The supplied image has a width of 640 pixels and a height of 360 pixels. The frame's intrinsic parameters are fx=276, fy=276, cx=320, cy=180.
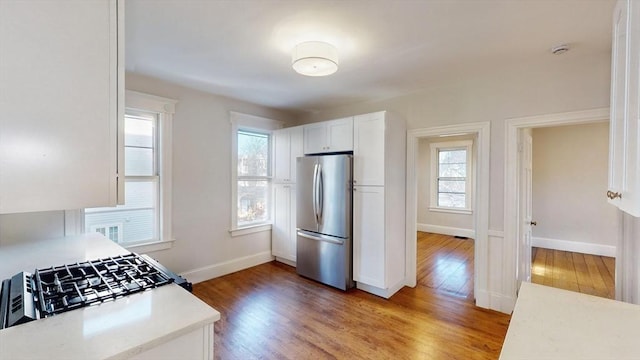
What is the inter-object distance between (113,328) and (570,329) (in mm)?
1674

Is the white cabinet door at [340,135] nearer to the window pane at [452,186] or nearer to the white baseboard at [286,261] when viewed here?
the white baseboard at [286,261]

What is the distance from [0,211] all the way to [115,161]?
0.32 m

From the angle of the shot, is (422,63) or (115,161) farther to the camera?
(422,63)

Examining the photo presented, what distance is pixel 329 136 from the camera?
139 inches

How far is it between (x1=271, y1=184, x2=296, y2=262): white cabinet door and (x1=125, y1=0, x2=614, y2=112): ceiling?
1686mm

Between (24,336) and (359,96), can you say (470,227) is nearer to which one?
(359,96)

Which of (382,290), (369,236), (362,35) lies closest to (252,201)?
(369,236)

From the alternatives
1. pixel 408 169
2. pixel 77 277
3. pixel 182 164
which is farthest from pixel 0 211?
pixel 408 169

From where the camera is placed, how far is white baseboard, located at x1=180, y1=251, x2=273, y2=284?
11.2 ft

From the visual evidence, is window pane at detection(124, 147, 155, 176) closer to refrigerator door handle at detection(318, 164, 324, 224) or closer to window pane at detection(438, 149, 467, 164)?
refrigerator door handle at detection(318, 164, 324, 224)

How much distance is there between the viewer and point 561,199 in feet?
16.3

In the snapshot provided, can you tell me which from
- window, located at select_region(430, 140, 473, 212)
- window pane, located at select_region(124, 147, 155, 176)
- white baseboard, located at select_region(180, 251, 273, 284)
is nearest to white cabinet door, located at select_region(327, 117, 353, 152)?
white baseboard, located at select_region(180, 251, 273, 284)

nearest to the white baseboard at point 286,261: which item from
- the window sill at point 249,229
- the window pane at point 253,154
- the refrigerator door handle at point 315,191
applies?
the window sill at point 249,229

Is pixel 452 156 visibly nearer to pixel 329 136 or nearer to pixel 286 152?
pixel 329 136
